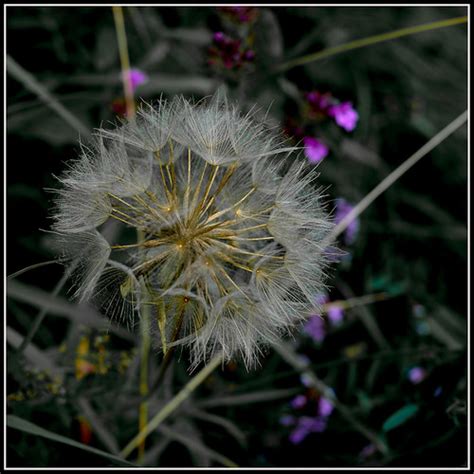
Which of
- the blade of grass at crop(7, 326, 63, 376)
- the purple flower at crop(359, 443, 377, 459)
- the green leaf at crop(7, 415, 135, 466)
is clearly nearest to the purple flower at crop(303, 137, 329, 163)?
the purple flower at crop(359, 443, 377, 459)

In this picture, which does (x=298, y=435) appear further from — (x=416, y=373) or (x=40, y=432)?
(x=40, y=432)

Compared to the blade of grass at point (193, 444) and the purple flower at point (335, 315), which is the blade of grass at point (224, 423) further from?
the purple flower at point (335, 315)

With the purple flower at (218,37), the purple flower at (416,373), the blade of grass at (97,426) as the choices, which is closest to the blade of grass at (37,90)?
the purple flower at (218,37)

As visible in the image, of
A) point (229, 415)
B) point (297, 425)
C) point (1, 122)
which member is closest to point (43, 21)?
point (1, 122)

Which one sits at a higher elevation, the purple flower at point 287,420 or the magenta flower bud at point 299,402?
the magenta flower bud at point 299,402

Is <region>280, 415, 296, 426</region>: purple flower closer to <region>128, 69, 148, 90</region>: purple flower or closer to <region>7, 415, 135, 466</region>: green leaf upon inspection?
<region>7, 415, 135, 466</region>: green leaf
